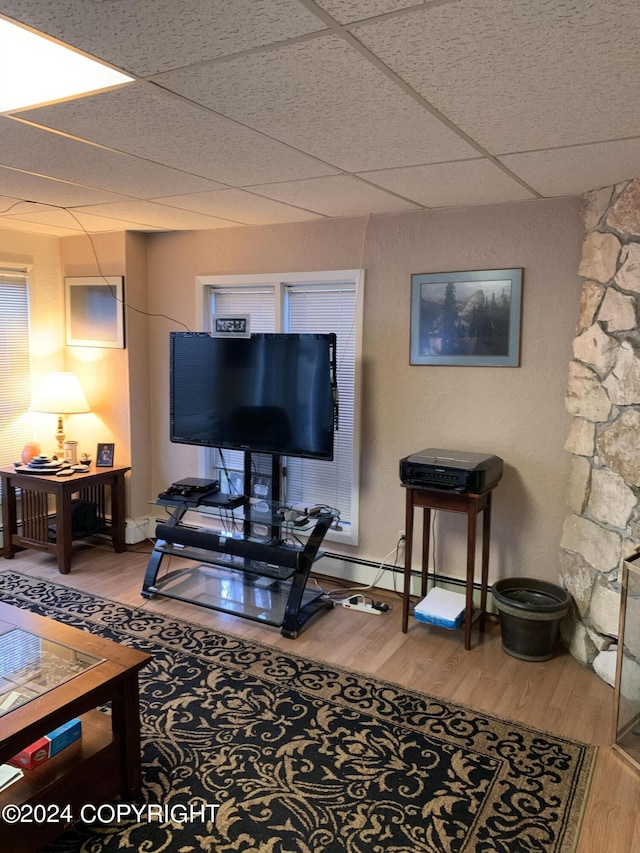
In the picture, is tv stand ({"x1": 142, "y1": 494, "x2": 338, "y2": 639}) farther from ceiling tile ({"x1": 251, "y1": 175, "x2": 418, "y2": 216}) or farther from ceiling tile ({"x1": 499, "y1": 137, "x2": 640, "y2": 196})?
ceiling tile ({"x1": 499, "y1": 137, "x2": 640, "y2": 196})

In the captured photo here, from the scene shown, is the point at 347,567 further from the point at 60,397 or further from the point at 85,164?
the point at 85,164

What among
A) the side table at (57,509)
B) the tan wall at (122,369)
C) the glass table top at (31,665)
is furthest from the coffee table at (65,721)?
the tan wall at (122,369)

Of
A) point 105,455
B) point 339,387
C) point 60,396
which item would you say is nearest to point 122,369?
point 60,396

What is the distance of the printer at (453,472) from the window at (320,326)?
727mm

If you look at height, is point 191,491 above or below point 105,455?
below

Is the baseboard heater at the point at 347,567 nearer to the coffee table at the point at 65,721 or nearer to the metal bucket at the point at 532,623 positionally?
the metal bucket at the point at 532,623

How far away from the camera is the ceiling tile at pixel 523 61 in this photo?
1307mm

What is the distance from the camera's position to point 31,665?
2.16 metres

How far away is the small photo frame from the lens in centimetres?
457

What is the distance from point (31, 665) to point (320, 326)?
2.57 meters

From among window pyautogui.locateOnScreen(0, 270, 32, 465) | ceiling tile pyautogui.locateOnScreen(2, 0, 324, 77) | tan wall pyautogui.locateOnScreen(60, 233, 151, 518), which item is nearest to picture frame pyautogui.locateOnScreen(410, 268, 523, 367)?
tan wall pyautogui.locateOnScreen(60, 233, 151, 518)

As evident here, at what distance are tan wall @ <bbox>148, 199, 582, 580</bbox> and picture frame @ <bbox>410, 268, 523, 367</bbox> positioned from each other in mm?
52

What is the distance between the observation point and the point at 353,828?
6.61ft

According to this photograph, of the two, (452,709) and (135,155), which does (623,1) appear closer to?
(135,155)
